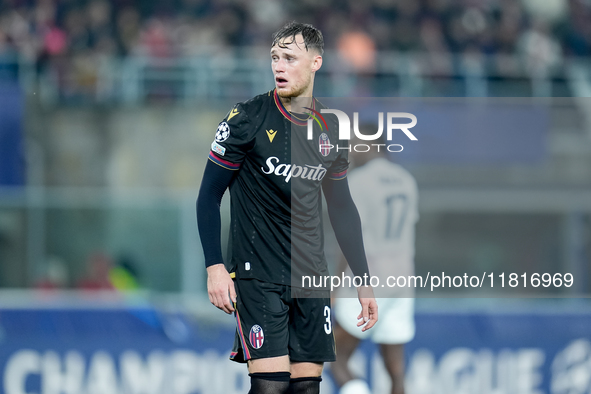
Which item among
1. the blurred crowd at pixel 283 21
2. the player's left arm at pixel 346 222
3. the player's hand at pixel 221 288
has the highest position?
the blurred crowd at pixel 283 21

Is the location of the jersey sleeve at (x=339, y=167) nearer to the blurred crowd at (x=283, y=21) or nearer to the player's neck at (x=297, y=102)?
the player's neck at (x=297, y=102)

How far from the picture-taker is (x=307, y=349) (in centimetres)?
382

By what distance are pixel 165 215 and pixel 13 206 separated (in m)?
1.77

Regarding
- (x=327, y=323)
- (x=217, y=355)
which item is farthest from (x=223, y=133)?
(x=217, y=355)

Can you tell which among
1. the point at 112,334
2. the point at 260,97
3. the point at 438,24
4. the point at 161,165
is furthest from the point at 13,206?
the point at 438,24

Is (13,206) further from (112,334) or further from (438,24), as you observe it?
(438,24)

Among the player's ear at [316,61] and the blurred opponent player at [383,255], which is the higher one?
the player's ear at [316,61]

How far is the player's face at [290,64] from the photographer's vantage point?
148 inches

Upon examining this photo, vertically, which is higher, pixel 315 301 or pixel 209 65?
pixel 209 65

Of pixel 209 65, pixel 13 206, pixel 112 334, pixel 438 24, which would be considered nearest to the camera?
pixel 112 334

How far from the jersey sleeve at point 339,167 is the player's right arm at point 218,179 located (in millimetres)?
549

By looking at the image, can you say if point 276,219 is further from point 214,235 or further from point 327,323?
point 327,323

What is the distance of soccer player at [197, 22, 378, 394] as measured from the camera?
3695 millimetres

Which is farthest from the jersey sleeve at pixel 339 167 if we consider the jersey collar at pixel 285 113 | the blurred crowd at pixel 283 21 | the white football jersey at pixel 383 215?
the blurred crowd at pixel 283 21
